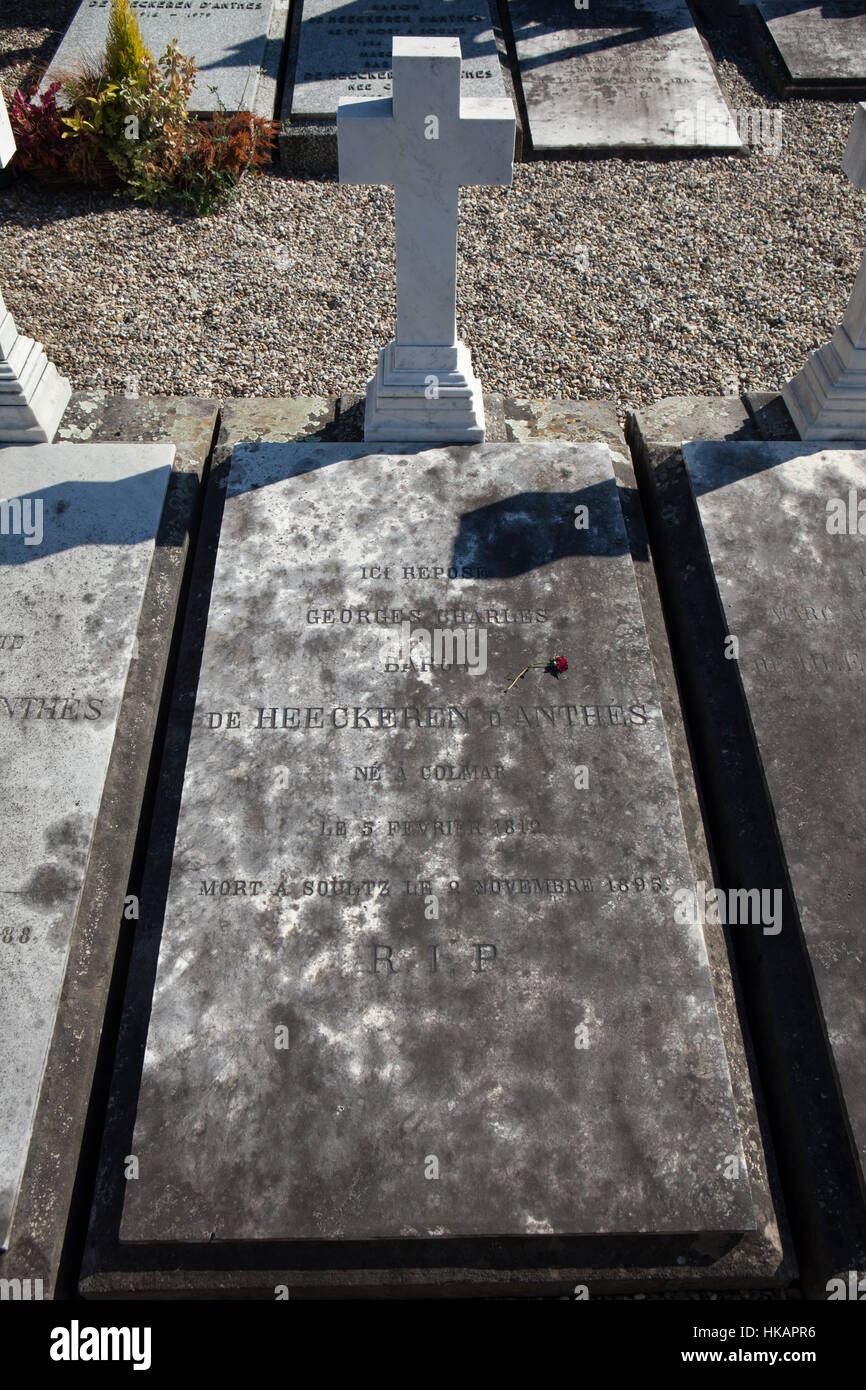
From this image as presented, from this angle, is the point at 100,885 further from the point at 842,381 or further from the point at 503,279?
the point at 503,279

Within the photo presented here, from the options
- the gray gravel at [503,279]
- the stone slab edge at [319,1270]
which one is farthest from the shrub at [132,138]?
the stone slab edge at [319,1270]

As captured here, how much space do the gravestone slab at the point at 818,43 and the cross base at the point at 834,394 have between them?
187 inches

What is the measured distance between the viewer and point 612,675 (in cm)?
434

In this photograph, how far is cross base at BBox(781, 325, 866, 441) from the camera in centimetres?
516

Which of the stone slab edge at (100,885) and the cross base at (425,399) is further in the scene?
the cross base at (425,399)

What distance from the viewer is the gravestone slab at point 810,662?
359 centimetres

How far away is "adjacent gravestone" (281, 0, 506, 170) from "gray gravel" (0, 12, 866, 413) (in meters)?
0.44

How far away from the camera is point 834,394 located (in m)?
5.21

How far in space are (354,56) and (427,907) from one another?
8006mm

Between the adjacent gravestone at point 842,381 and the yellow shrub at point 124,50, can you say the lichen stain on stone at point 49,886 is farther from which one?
the yellow shrub at point 124,50

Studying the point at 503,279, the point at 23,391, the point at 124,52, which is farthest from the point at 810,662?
the point at 124,52

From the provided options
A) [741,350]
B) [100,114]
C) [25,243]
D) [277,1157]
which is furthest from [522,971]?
[100,114]

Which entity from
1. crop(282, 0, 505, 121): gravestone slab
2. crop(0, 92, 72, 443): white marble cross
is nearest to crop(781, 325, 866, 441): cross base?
crop(0, 92, 72, 443): white marble cross
